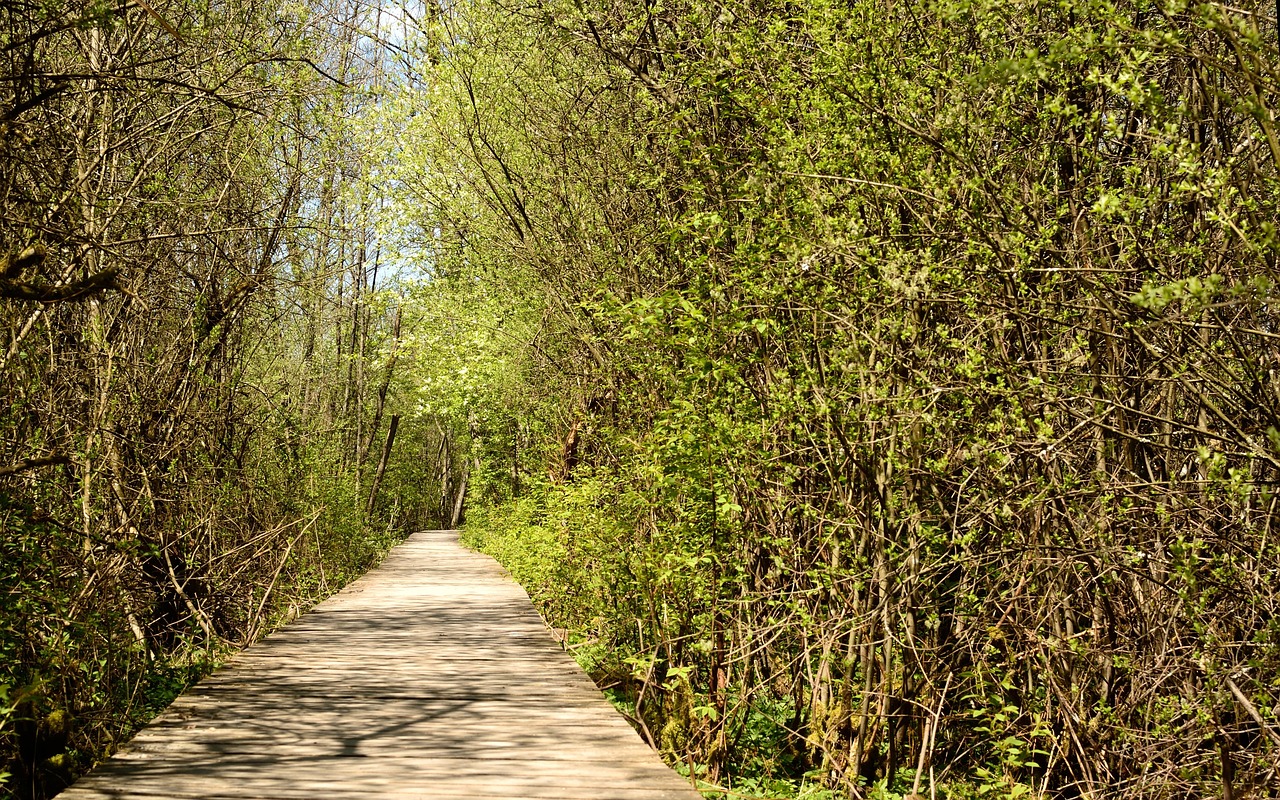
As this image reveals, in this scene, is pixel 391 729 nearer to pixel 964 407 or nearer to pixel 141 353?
pixel 964 407

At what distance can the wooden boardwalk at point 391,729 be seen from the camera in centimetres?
528

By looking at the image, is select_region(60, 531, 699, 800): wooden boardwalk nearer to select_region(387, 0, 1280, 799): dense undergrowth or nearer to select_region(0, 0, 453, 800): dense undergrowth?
select_region(0, 0, 453, 800): dense undergrowth

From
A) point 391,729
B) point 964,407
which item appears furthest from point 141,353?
point 964,407

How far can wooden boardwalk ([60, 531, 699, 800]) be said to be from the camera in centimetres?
528

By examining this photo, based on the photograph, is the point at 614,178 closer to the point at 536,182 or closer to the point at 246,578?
the point at 536,182

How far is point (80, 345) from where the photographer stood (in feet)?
25.4

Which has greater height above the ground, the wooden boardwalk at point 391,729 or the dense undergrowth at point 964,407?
the dense undergrowth at point 964,407

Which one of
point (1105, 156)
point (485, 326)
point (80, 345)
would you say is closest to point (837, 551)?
point (1105, 156)

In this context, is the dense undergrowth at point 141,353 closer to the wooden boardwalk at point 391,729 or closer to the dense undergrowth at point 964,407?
the wooden boardwalk at point 391,729

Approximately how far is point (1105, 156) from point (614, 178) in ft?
17.1

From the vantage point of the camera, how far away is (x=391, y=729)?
6.61 metres

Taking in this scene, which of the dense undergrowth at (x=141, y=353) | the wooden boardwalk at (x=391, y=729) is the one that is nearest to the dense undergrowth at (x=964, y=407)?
the wooden boardwalk at (x=391, y=729)

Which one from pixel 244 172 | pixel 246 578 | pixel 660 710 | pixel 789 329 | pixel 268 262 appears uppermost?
pixel 244 172

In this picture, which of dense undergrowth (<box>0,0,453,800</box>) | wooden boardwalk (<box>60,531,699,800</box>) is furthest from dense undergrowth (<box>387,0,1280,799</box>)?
dense undergrowth (<box>0,0,453,800</box>)
